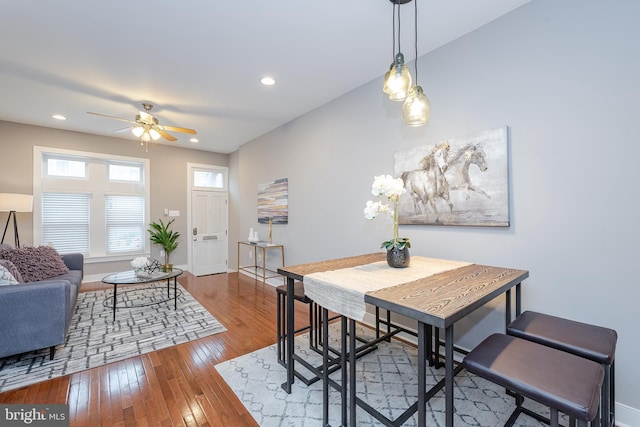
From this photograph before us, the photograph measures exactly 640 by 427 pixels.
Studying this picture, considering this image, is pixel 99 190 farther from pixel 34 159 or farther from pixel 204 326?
pixel 204 326

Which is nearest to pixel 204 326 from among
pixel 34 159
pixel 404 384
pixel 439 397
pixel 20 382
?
pixel 20 382

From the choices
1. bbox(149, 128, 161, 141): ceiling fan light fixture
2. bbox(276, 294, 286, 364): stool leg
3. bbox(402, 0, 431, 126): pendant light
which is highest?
bbox(149, 128, 161, 141): ceiling fan light fixture

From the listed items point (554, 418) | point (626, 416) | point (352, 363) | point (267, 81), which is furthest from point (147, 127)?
point (626, 416)

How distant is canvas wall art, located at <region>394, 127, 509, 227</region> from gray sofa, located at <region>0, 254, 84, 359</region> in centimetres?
315

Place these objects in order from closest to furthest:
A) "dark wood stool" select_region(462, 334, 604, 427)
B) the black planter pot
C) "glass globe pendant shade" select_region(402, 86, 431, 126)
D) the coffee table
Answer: "dark wood stool" select_region(462, 334, 604, 427)
"glass globe pendant shade" select_region(402, 86, 431, 126)
the black planter pot
the coffee table

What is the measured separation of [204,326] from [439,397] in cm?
241

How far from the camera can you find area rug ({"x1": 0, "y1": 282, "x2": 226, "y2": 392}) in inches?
85.4

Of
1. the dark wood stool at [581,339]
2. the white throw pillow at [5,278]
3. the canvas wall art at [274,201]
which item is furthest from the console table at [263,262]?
the dark wood stool at [581,339]

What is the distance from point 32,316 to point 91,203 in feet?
11.1

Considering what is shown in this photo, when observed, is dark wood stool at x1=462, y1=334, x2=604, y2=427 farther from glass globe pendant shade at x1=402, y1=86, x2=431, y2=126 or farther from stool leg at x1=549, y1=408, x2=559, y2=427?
glass globe pendant shade at x1=402, y1=86, x2=431, y2=126

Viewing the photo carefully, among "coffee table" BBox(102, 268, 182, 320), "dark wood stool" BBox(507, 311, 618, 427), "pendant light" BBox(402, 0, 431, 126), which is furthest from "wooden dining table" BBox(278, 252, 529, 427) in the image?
"coffee table" BBox(102, 268, 182, 320)

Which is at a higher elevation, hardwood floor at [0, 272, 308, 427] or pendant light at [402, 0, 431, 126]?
pendant light at [402, 0, 431, 126]

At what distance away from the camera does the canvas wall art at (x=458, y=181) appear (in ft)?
6.69

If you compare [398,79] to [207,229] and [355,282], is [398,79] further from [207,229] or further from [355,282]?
[207,229]
